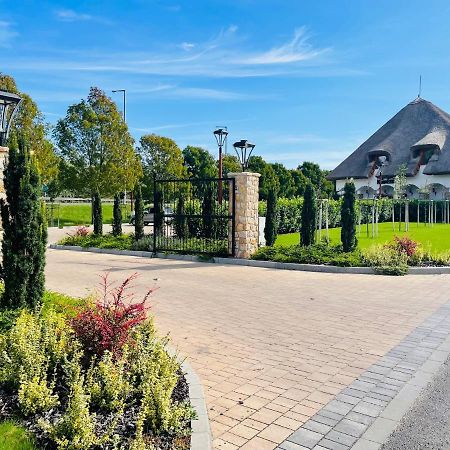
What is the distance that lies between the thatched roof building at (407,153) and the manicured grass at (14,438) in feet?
163

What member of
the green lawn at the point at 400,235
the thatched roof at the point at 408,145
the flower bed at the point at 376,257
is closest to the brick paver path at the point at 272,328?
the flower bed at the point at 376,257

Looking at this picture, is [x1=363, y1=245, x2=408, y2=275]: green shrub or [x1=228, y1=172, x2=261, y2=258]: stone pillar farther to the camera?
[x1=228, y1=172, x2=261, y2=258]: stone pillar

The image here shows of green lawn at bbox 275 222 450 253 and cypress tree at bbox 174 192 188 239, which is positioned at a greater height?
cypress tree at bbox 174 192 188 239

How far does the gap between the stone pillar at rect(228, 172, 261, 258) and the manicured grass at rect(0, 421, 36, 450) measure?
9.96 m

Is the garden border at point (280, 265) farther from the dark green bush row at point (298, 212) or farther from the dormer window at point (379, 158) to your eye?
the dormer window at point (379, 158)

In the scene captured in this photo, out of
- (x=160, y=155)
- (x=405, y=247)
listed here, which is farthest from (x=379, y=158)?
(x=405, y=247)

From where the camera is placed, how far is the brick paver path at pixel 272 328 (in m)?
3.88

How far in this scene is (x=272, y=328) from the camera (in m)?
6.32

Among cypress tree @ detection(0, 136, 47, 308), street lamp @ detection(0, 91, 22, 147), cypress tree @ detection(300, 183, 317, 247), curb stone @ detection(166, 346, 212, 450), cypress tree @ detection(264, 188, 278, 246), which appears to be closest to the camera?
curb stone @ detection(166, 346, 212, 450)

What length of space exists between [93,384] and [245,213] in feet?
31.2

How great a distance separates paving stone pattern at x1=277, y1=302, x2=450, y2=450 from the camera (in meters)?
3.34

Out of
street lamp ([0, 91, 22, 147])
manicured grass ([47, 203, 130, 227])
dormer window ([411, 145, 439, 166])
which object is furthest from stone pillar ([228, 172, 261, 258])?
dormer window ([411, 145, 439, 166])

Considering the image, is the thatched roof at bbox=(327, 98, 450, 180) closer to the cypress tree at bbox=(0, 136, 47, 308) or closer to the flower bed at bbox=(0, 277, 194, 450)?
the cypress tree at bbox=(0, 136, 47, 308)

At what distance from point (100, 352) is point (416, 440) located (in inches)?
106
